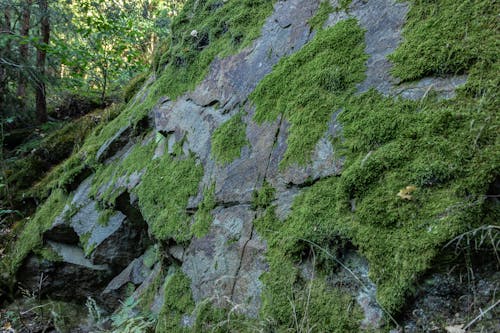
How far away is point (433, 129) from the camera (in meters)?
2.09

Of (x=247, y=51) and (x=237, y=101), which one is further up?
(x=247, y=51)

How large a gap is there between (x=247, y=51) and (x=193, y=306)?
2.74 metres

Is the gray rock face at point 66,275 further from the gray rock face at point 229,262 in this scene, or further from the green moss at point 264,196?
the green moss at point 264,196

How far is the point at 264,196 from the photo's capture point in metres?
2.90

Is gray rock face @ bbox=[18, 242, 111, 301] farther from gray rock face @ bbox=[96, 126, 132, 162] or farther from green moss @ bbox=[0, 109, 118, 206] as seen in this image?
green moss @ bbox=[0, 109, 118, 206]

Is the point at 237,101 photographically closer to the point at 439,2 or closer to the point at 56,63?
the point at 439,2

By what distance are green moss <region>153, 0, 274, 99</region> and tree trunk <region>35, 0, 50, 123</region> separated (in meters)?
5.01

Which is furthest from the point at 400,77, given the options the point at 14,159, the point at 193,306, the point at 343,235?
the point at 14,159

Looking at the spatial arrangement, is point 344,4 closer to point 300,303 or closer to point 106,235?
point 300,303

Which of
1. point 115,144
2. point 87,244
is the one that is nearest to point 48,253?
point 87,244

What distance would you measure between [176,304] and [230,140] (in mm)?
1587

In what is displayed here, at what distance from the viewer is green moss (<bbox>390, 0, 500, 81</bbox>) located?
2176mm

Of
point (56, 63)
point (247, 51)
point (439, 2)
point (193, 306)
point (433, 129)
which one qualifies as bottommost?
point (193, 306)

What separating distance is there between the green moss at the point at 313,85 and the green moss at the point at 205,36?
1077 millimetres
